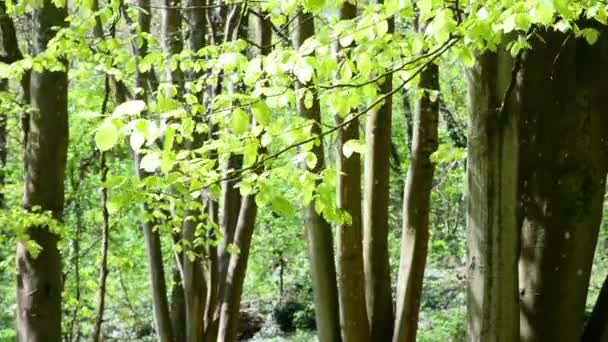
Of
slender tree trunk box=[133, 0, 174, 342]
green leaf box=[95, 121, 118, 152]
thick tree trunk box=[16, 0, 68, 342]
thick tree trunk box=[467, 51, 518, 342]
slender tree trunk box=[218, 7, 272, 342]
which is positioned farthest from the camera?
slender tree trunk box=[133, 0, 174, 342]

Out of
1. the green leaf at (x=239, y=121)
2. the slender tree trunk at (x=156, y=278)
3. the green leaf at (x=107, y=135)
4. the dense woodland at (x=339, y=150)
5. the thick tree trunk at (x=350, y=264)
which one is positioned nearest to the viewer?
the green leaf at (x=107, y=135)

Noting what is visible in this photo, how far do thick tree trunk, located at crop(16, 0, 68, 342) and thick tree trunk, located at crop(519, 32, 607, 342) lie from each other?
3.47m

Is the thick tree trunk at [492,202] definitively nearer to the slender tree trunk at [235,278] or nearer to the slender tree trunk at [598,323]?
the slender tree trunk at [598,323]

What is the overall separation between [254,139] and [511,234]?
1223 mm

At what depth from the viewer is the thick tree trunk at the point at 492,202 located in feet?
9.80

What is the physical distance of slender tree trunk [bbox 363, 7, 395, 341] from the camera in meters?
4.96

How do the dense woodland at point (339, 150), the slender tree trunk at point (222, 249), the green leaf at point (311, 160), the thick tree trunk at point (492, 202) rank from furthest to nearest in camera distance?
the slender tree trunk at point (222, 249)
the thick tree trunk at point (492, 202)
the green leaf at point (311, 160)
the dense woodland at point (339, 150)

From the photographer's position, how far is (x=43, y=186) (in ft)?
17.7

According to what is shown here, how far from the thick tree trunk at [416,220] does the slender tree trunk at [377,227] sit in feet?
0.66

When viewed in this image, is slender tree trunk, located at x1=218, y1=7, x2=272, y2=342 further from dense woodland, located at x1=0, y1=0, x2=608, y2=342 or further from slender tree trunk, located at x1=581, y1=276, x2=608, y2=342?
slender tree trunk, located at x1=581, y1=276, x2=608, y2=342

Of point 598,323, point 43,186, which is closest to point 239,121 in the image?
point 598,323

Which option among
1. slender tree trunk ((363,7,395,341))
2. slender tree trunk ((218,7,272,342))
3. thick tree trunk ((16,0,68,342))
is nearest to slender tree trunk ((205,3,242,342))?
slender tree trunk ((218,7,272,342))

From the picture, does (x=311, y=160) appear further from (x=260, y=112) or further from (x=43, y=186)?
(x=43, y=186)

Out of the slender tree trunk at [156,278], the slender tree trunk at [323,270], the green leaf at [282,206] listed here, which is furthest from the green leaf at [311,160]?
the slender tree trunk at [156,278]
